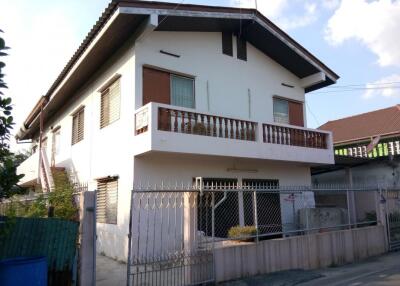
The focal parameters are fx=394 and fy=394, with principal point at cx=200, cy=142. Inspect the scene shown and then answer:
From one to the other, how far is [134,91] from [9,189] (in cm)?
595

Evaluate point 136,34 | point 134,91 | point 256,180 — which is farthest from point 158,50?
point 256,180

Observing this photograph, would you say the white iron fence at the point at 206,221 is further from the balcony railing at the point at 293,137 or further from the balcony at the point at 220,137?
the balcony railing at the point at 293,137

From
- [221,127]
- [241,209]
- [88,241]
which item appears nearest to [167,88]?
[221,127]

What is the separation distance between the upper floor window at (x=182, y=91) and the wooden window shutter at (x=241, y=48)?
2.52 meters

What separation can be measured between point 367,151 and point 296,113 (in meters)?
6.76

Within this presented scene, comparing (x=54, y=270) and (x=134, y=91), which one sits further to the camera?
(x=134, y=91)

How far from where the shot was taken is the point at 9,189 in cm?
493

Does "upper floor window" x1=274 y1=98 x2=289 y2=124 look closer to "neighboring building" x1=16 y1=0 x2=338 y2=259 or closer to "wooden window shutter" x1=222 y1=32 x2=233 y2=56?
"neighboring building" x1=16 y1=0 x2=338 y2=259

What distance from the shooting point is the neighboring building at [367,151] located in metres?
16.8

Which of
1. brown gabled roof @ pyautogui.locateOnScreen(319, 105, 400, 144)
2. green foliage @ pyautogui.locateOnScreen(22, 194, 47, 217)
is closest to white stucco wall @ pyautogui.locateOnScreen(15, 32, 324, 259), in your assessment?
green foliage @ pyautogui.locateOnScreen(22, 194, 47, 217)

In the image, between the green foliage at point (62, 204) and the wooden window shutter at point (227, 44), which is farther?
the wooden window shutter at point (227, 44)

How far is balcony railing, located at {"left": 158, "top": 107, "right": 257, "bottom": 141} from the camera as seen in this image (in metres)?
9.98

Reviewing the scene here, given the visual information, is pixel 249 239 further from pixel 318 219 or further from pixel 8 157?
pixel 8 157

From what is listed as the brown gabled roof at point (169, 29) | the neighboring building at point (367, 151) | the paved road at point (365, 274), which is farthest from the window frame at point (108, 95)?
the neighboring building at point (367, 151)
